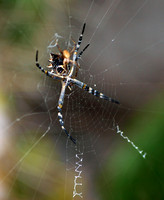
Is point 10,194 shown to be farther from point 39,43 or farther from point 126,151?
point 39,43

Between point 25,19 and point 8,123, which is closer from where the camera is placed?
point 25,19

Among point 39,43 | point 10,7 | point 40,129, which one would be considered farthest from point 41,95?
point 10,7

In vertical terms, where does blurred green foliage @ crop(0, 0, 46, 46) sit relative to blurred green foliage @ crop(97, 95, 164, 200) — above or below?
above

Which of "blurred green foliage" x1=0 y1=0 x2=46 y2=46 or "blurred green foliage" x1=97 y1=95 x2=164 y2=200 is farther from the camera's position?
"blurred green foliage" x1=0 y1=0 x2=46 y2=46

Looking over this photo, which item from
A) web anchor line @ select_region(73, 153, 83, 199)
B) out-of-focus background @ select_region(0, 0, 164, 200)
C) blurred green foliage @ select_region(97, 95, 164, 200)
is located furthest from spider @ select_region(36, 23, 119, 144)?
web anchor line @ select_region(73, 153, 83, 199)

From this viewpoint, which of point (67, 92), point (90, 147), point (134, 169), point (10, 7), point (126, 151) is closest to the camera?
point (134, 169)

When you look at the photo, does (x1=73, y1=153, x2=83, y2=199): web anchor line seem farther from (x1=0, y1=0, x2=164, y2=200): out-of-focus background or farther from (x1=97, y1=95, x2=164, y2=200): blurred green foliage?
(x1=97, y1=95, x2=164, y2=200): blurred green foliage

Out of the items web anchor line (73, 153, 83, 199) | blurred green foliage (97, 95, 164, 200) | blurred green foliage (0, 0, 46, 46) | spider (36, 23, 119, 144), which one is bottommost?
web anchor line (73, 153, 83, 199)

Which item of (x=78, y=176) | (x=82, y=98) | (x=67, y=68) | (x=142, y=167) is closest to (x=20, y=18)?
(x=67, y=68)
